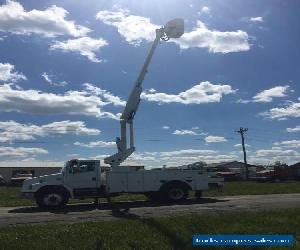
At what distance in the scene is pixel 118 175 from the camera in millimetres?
23797

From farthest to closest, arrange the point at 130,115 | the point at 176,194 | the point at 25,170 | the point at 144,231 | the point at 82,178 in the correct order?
the point at 25,170, the point at 130,115, the point at 176,194, the point at 82,178, the point at 144,231

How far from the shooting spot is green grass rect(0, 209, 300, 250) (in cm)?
1180

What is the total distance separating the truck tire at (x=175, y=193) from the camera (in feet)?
80.5

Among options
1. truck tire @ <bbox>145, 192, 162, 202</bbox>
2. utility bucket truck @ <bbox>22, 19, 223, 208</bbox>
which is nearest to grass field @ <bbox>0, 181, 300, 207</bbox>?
truck tire @ <bbox>145, 192, 162, 202</bbox>

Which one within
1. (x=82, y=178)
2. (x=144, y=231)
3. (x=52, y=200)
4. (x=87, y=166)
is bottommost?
(x=144, y=231)

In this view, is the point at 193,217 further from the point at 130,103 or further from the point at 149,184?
the point at 130,103

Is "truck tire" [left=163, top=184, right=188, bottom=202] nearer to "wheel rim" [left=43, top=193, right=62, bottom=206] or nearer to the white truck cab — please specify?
the white truck cab

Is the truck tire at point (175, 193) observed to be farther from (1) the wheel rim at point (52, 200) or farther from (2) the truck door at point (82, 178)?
(1) the wheel rim at point (52, 200)

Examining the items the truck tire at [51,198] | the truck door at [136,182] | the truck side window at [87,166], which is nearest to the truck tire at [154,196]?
the truck door at [136,182]

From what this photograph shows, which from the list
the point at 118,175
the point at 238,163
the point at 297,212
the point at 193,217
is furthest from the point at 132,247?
the point at 238,163

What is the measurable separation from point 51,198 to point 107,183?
2.87 meters

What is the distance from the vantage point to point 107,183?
2356cm

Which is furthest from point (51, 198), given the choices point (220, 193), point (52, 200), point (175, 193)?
point (220, 193)

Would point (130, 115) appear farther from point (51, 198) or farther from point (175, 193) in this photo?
point (51, 198)
